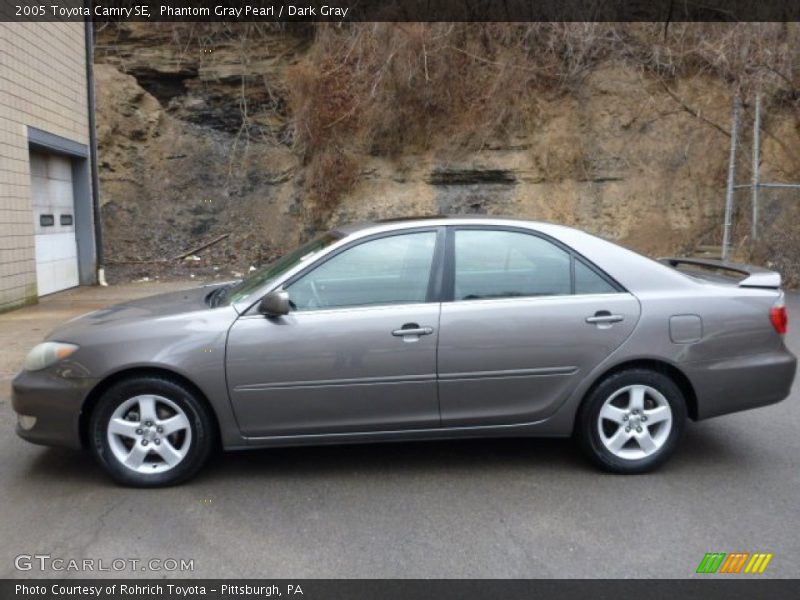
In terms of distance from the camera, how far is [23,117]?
1010 centimetres

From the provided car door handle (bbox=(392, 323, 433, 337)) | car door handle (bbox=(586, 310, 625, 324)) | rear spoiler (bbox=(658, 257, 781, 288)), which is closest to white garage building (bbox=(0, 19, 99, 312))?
car door handle (bbox=(392, 323, 433, 337))

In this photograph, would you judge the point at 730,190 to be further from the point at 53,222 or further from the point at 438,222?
the point at 53,222

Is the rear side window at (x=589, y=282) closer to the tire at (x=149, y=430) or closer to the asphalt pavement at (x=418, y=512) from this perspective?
the asphalt pavement at (x=418, y=512)

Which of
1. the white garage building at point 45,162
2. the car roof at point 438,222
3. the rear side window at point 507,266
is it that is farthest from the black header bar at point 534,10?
the rear side window at point 507,266

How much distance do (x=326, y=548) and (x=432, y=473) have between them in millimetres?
1076

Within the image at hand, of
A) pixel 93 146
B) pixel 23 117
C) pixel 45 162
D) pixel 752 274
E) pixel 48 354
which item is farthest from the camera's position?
pixel 93 146

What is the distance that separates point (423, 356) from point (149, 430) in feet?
5.37

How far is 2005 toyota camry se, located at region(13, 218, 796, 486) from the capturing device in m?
4.01

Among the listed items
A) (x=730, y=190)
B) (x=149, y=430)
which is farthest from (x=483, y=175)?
(x=149, y=430)

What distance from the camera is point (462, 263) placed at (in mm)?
4305

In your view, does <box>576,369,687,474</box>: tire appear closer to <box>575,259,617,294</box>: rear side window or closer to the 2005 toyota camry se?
the 2005 toyota camry se

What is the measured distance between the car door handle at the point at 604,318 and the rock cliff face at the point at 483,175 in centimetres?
991

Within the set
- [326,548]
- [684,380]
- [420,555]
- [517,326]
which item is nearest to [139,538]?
[326,548]

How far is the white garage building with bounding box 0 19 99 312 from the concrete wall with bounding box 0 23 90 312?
0.5 inches
